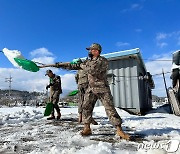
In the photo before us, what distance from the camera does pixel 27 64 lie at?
646cm

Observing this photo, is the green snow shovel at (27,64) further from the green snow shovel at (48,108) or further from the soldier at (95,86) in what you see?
the soldier at (95,86)

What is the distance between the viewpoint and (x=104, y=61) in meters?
4.28

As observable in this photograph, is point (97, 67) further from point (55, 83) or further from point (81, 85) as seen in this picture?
point (55, 83)

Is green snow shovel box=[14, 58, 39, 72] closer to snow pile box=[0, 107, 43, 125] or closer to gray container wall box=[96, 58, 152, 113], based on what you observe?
snow pile box=[0, 107, 43, 125]

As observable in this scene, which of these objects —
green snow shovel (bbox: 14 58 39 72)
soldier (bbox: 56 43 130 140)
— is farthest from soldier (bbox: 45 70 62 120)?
soldier (bbox: 56 43 130 140)

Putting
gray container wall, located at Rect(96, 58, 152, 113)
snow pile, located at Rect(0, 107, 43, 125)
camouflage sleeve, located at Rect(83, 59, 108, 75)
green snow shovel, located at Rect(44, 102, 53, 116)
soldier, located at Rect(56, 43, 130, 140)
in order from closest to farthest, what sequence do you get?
soldier, located at Rect(56, 43, 130, 140) → camouflage sleeve, located at Rect(83, 59, 108, 75) → snow pile, located at Rect(0, 107, 43, 125) → green snow shovel, located at Rect(44, 102, 53, 116) → gray container wall, located at Rect(96, 58, 152, 113)

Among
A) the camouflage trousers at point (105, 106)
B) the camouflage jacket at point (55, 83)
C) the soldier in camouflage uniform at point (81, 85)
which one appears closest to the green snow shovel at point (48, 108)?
the camouflage jacket at point (55, 83)

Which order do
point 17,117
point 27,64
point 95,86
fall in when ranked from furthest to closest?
1. point 17,117
2. point 27,64
3. point 95,86

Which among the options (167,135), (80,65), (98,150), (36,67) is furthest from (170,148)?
(36,67)

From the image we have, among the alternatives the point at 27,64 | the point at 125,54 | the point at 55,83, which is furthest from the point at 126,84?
the point at 27,64

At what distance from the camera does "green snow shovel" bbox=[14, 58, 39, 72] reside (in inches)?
247

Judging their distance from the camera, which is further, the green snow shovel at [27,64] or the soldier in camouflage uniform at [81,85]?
the soldier in camouflage uniform at [81,85]

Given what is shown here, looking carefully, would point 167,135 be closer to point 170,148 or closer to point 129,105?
point 170,148

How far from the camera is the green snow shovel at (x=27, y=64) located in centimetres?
628
